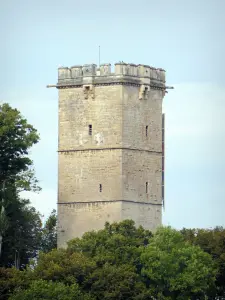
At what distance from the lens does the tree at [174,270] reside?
112750 millimetres

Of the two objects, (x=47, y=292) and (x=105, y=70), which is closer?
(x=47, y=292)

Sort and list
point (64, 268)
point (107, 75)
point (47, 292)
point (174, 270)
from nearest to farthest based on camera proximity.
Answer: point (47, 292) → point (64, 268) → point (174, 270) → point (107, 75)

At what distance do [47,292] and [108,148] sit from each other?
12.8 metres

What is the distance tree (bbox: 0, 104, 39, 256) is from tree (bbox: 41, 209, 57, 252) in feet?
20.0

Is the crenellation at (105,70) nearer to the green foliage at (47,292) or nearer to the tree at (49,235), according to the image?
the tree at (49,235)

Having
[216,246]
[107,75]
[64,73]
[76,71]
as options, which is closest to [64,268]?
[216,246]

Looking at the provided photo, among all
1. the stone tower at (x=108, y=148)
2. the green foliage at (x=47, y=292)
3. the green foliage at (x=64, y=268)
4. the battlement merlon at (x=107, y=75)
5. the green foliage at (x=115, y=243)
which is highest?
the battlement merlon at (x=107, y=75)

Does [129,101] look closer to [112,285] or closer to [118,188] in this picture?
[118,188]

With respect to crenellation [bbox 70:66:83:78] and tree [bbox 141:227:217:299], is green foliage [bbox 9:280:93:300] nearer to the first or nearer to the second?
tree [bbox 141:227:217:299]

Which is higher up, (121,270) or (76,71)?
(76,71)

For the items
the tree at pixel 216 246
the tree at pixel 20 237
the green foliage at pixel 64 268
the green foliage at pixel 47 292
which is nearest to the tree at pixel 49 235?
the tree at pixel 20 237

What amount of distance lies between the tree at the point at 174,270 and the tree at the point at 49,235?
10023mm

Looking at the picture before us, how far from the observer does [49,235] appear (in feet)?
410

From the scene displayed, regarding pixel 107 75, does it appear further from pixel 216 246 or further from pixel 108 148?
pixel 216 246
